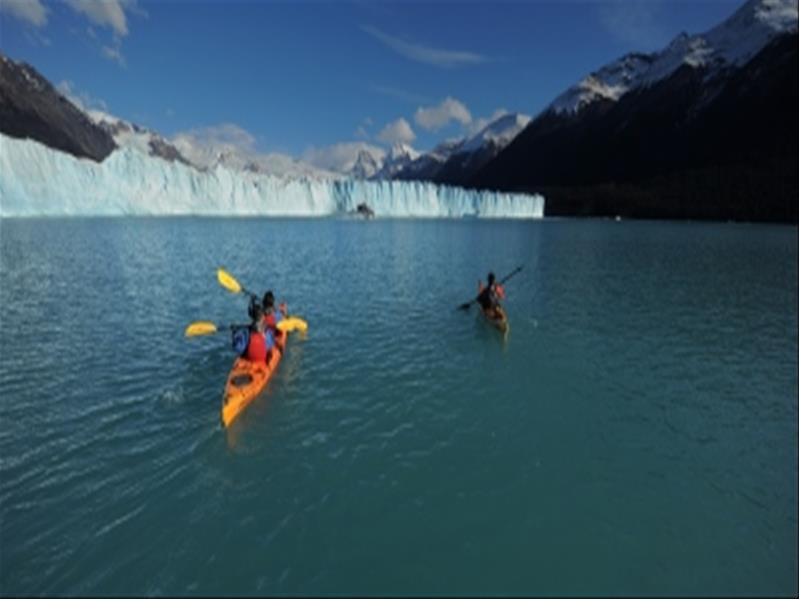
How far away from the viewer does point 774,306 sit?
21328 millimetres

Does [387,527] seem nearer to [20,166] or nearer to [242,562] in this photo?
[242,562]

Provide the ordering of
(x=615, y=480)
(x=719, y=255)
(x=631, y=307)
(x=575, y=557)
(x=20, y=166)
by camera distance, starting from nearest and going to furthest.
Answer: (x=575, y=557)
(x=615, y=480)
(x=631, y=307)
(x=719, y=255)
(x=20, y=166)

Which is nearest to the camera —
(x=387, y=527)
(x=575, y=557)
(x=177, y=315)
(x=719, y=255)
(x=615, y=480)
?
(x=575, y=557)

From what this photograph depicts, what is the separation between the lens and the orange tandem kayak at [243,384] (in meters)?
10.2

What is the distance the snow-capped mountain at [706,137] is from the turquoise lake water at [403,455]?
352 ft

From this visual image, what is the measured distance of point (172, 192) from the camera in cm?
8650

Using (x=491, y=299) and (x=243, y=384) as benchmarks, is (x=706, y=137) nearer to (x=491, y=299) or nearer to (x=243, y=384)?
(x=491, y=299)

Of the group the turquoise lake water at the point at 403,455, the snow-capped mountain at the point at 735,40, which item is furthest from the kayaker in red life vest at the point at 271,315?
the snow-capped mountain at the point at 735,40

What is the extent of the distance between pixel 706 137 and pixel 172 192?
140 metres

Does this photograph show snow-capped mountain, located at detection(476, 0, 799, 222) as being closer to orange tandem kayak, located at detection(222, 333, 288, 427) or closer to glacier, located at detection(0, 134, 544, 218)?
glacier, located at detection(0, 134, 544, 218)

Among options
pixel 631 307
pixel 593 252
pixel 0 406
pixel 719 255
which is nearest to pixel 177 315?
pixel 0 406

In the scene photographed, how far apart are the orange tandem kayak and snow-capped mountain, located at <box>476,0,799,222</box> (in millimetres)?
114435

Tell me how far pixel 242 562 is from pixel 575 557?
4.19 m

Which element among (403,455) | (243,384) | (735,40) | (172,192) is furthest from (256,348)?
(735,40)
